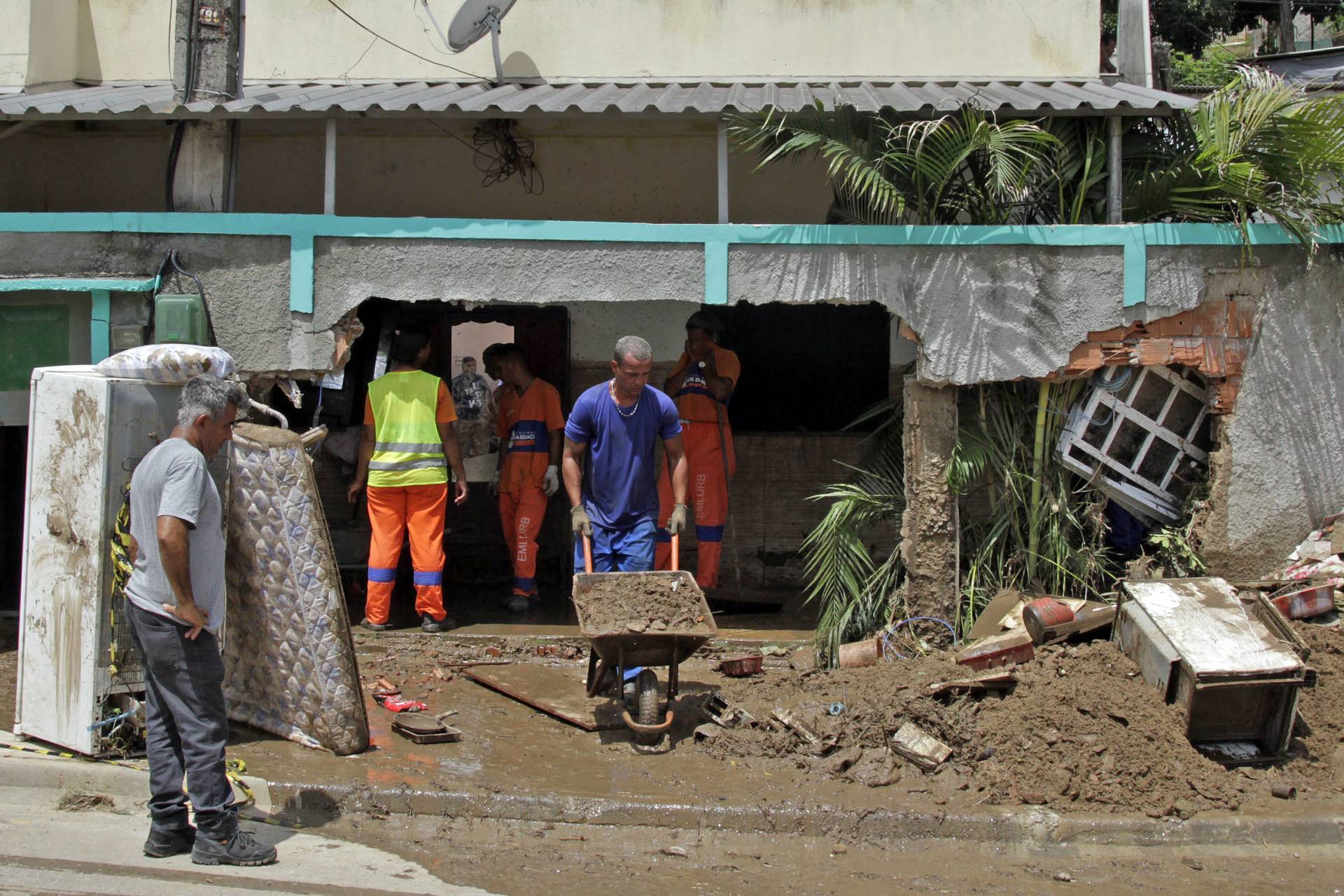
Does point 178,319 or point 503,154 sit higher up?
point 503,154

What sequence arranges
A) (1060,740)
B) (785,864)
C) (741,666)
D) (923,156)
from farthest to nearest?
(741,666)
(923,156)
(1060,740)
(785,864)

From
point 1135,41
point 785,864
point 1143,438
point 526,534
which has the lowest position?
point 785,864

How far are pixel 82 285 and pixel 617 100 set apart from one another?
3.58m

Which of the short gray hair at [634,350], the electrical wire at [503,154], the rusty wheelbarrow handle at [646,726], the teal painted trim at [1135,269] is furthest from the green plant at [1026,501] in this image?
the electrical wire at [503,154]

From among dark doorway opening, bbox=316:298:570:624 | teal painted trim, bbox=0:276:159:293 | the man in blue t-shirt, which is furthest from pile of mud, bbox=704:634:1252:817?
teal painted trim, bbox=0:276:159:293

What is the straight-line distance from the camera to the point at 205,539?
468 centimetres

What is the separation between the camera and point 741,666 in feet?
23.2

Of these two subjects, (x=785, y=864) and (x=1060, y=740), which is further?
(x=1060, y=740)

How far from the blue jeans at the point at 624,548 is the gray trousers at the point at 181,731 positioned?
2.40 m

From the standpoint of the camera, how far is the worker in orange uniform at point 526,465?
8.79m

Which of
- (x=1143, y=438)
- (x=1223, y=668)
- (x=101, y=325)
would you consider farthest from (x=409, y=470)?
(x=1223, y=668)

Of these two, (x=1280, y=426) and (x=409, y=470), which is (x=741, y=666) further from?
(x=1280, y=426)

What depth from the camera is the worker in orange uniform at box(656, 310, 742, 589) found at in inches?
346

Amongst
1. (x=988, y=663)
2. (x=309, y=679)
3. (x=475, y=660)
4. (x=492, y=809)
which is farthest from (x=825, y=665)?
(x=309, y=679)
